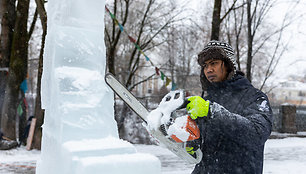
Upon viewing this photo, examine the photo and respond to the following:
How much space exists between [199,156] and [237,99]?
46 centimetres

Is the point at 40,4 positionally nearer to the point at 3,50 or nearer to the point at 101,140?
the point at 3,50

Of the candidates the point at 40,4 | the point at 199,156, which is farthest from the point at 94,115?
the point at 40,4

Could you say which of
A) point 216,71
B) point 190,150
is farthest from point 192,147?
point 216,71

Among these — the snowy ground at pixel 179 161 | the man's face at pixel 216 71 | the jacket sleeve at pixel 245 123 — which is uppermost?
the man's face at pixel 216 71

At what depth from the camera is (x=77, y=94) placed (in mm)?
1829

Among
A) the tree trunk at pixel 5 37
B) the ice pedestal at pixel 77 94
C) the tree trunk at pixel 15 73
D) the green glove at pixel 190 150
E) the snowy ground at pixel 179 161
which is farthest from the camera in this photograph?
the tree trunk at pixel 5 37

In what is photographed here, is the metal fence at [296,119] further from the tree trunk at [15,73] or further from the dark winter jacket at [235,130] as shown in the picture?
the dark winter jacket at [235,130]

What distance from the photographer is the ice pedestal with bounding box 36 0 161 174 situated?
5.02 feet

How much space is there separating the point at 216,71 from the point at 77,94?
985 mm

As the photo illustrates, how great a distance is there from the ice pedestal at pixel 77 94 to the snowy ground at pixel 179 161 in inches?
223

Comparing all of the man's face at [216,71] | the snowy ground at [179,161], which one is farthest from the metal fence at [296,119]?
the man's face at [216,71]

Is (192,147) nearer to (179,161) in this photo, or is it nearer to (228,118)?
(228,118)

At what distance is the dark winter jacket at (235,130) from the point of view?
178 cm

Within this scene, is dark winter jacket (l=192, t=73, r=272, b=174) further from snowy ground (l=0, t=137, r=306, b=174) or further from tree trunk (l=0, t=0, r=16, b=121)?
tree trunk (l=0, t=0, r=16, b=121)
